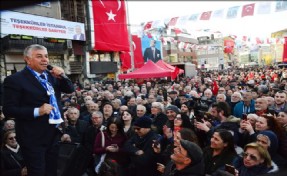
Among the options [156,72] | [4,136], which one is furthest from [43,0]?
[156,72]

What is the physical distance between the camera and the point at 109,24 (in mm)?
21375

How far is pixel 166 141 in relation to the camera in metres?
4.23

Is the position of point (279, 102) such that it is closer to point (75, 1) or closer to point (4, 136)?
point (4, 136)

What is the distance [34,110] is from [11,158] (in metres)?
1.75

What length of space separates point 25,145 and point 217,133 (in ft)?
7.23

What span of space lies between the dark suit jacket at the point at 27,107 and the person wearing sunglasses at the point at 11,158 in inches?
41.4

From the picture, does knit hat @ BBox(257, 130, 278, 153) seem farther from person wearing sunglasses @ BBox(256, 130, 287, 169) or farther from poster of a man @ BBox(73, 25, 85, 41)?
poster of a man @ BBox(73, 25, 85, 41)

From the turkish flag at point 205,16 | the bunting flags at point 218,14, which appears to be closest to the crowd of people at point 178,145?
the bunting flags at point 218,14

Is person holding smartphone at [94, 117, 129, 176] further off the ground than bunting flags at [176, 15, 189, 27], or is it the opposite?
bunting flags at [176, 15, 189, 27]

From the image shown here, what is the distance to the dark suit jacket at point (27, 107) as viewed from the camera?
2290mm

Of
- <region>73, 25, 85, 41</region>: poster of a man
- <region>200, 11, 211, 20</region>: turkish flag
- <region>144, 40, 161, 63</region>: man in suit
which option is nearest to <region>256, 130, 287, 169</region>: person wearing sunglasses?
<region>200, 11, 211, 20</region>: turkish flag

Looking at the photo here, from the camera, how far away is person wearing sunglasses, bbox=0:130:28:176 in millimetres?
3367

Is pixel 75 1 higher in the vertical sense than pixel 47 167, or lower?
higher

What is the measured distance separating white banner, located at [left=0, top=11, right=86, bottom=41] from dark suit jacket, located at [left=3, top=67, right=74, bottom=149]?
37.6ft
